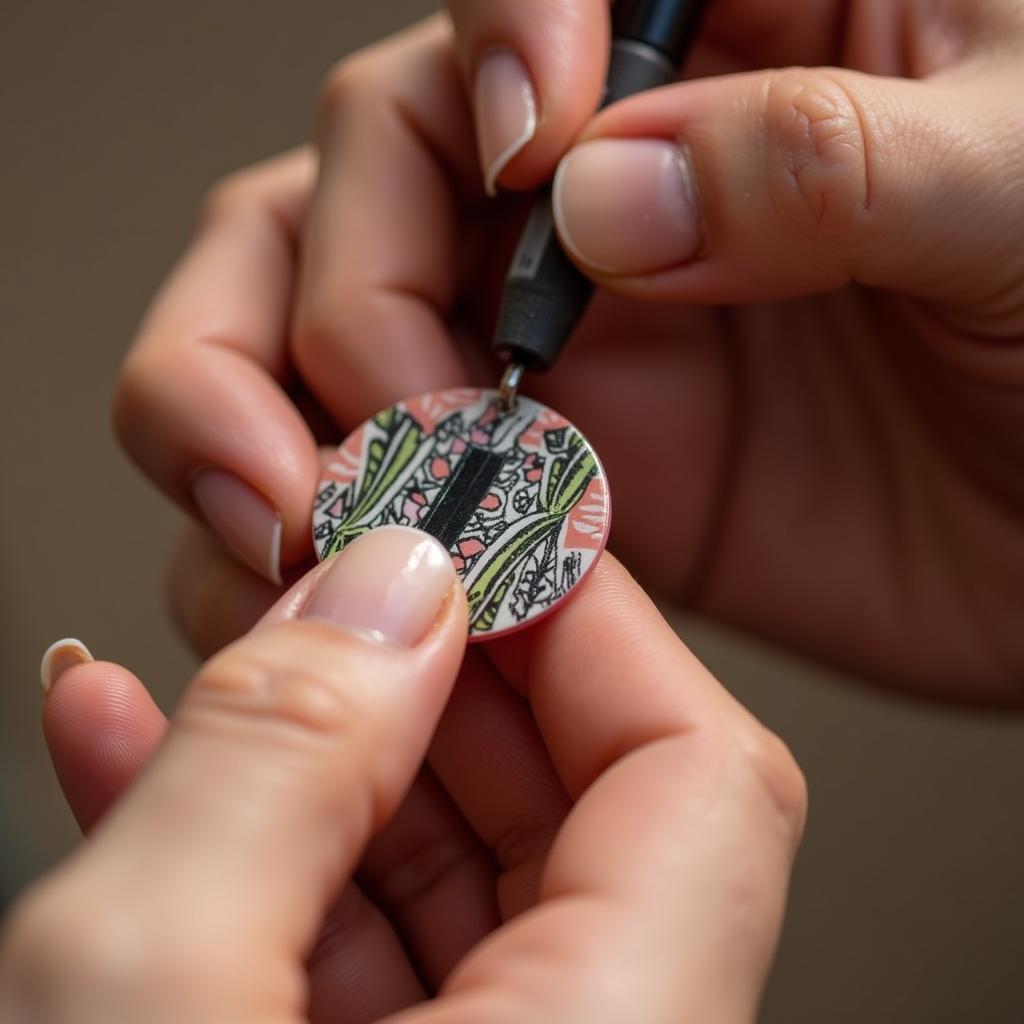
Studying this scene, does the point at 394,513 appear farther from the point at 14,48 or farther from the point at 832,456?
the point at 14,48

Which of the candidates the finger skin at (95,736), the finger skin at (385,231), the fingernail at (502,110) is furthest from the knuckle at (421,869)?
the fingernail at (502,110)

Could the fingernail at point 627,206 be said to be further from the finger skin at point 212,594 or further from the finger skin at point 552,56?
the finger skin at point 212,594

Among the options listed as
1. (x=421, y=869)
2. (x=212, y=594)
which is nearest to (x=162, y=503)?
(x=212, y=594)

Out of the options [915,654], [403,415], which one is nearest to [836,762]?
[915,654]

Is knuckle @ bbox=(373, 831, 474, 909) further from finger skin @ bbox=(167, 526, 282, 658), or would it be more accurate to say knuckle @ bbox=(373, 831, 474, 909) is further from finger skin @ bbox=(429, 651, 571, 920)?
finger skin @ bbox=(167, 526, 282, 658)

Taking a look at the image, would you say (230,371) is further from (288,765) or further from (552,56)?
(288,765)

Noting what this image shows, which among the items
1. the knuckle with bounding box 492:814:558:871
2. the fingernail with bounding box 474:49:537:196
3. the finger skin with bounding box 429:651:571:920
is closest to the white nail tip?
the fingernail with bounding box 474:49:537:196
